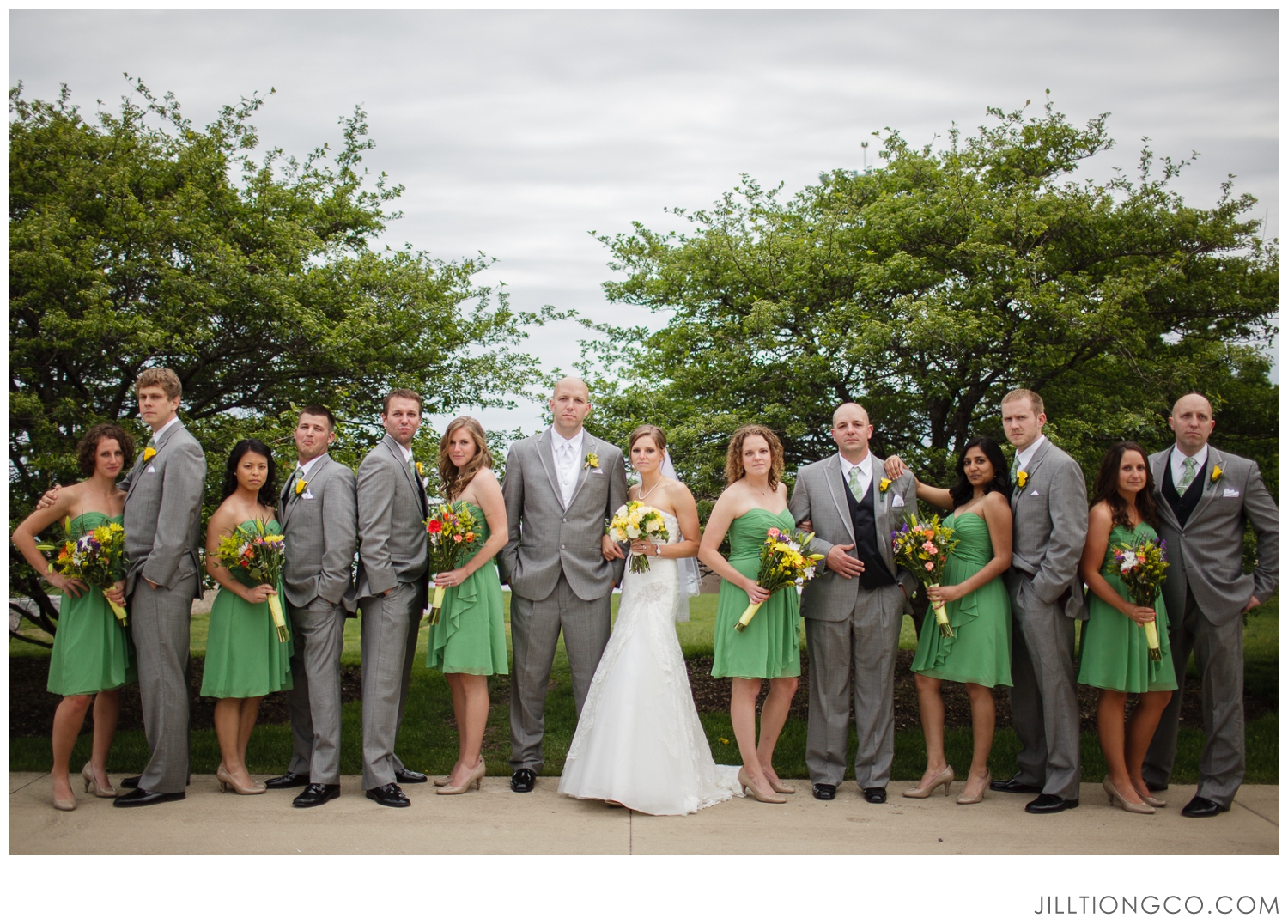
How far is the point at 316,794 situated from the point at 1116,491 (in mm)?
5035

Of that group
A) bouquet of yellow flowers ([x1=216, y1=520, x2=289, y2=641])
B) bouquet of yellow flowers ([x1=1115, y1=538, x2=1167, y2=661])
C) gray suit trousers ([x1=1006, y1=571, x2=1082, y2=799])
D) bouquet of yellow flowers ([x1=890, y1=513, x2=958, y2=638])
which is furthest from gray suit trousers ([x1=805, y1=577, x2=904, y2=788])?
bouquet of yellow flowers ([x1=216, y1=520, x2=289, y2=641])

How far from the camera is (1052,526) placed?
5.53 meters

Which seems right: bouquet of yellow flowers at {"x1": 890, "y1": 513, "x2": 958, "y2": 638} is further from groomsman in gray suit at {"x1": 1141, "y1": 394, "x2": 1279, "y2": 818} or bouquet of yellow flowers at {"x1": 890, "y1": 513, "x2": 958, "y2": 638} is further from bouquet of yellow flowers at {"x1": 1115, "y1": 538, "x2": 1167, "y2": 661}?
groomsman in gray suit at {"x1": 1141, "y1": 394, "x2": 1279, "y2": 818}

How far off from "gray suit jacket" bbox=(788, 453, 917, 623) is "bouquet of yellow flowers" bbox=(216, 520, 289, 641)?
313 cm

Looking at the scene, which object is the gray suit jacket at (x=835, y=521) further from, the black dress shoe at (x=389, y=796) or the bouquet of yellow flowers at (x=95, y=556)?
the bouquet of yellow flowers at (x=95, y=556)

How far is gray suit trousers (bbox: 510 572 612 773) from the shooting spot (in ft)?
19.3

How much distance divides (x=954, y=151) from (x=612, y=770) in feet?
21.5

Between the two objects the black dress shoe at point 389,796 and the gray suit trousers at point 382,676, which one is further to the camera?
the gray suit trousers at point 382,676

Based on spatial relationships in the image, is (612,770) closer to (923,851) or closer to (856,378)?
(923,851)

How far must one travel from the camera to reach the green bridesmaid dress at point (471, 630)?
5.63 m

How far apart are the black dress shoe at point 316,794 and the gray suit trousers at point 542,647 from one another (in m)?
1.08

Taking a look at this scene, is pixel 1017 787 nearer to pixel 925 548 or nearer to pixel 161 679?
pixel 925 548

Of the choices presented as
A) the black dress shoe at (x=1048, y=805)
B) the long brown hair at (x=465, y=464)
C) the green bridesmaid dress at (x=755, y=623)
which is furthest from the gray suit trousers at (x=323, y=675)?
the black dress shoe at (x=1048, y=805)

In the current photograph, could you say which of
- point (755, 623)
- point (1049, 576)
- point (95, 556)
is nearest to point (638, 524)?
point (755, 623)
